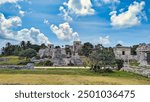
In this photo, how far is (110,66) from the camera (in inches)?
1326

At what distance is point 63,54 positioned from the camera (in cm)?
5000

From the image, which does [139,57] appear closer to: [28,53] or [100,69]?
[28,53]

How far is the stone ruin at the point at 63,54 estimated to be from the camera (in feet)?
145


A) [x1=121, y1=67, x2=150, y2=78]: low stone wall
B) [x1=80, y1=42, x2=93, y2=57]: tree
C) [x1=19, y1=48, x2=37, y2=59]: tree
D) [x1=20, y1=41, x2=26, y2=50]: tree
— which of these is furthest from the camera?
[x1=20, y1=41, x2=26, y2=50]: tree

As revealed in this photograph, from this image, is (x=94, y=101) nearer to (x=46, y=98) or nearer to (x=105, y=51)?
(x=46, y=98)

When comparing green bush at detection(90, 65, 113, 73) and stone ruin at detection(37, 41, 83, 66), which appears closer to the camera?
green bush at detection(90, 65, 113, 73)

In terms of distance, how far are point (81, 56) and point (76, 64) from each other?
3.48m

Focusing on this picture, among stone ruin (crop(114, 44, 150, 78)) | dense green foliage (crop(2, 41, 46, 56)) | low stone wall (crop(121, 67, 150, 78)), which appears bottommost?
low stone wall (crop(121, 67, 150, 78))

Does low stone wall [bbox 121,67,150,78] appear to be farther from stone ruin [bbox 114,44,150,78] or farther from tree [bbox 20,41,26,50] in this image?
tree [bbox 20,41,26,50]

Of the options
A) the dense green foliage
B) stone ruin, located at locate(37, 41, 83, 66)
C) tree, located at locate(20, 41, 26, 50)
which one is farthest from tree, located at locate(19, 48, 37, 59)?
stone ruin, located at locate(37, 41, 83, 66)

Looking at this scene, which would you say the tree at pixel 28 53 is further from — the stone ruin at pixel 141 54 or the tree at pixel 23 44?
the stone ruin at pixel 141 54

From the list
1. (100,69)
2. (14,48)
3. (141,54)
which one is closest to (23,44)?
(14,48)

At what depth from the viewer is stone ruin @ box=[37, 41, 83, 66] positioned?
145 feet

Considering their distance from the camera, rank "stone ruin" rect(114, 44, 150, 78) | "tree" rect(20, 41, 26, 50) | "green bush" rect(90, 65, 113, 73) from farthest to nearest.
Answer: "tree" rect(20, 41, 26, 50)
"green bush" rect(90, 65, 113, 73)
"stone ruin" rect(114, 44, 150, 78)
